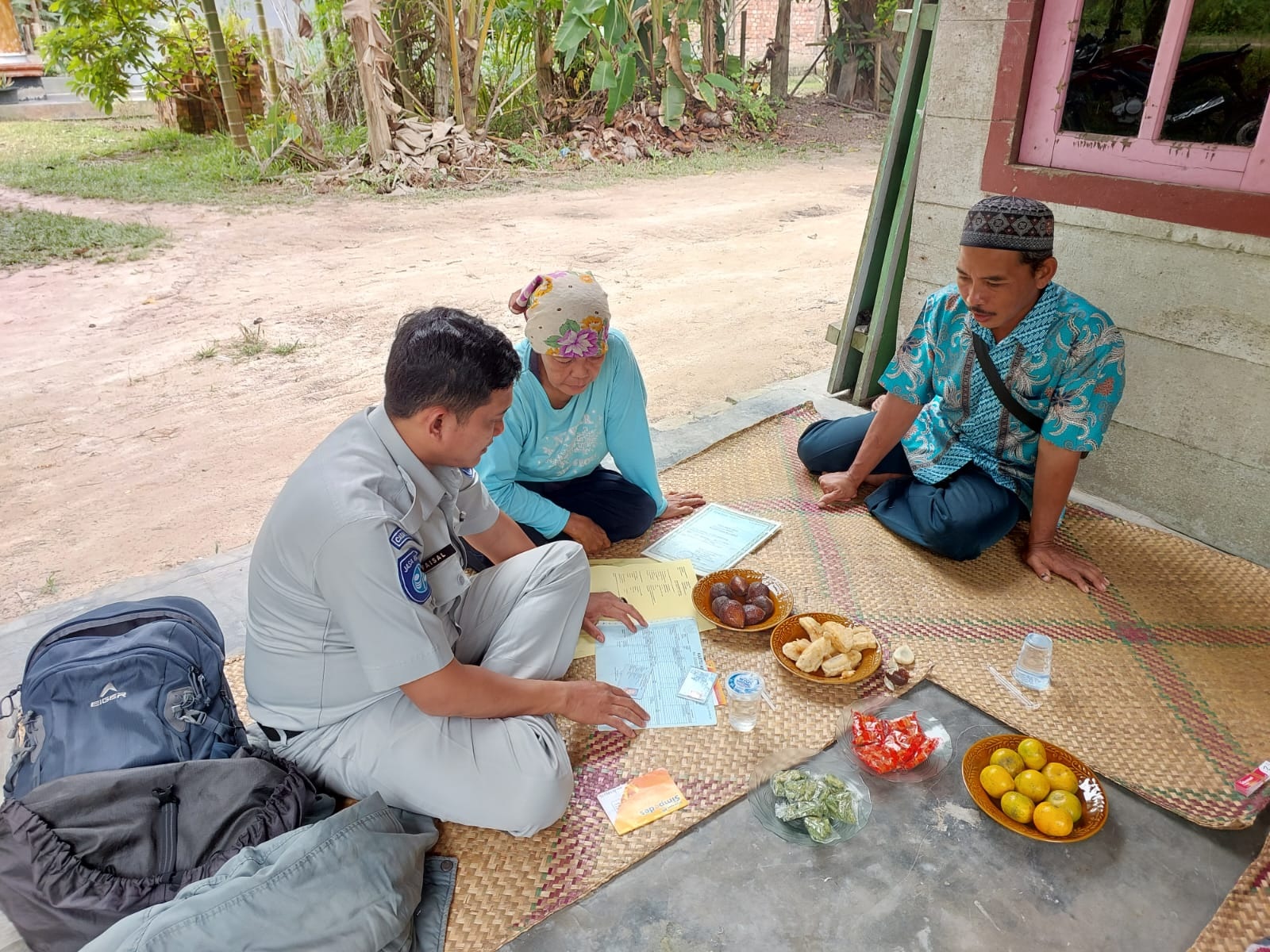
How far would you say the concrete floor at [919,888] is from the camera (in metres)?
1.52

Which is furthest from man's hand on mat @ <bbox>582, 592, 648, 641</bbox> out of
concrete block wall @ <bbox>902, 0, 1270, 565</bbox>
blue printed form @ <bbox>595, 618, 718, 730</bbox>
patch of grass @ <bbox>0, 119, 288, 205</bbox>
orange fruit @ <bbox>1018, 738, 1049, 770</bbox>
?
patch of grass @ <bbox>0, 119, 288, 205</bbox>

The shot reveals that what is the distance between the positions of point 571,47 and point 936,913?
932 cm

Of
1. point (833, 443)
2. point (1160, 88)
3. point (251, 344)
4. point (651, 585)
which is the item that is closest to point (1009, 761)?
point (651, 585)

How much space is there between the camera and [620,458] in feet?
8.95

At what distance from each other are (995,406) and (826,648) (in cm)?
108

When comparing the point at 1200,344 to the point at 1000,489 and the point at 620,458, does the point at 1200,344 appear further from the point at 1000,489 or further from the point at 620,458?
the point at 620,458

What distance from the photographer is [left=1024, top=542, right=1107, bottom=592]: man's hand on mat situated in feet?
8.39

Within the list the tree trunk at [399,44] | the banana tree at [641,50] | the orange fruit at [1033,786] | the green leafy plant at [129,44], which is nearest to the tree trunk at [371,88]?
the tree trunk at [399,44]

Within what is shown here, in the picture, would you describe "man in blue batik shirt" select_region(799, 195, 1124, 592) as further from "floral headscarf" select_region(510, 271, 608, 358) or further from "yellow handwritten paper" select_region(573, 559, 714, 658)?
"floral headscarf" select_region(510, 271, 608, 358)

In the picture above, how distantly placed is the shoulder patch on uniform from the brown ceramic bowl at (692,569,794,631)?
0.98 meters

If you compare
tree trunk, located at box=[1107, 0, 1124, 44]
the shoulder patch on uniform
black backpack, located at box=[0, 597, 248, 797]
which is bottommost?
black backpack, located at box=[0, 597, 248, 797]

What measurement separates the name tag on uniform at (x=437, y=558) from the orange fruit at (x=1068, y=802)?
1368 mm

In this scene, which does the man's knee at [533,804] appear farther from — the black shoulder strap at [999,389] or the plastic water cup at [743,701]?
the black shoulder strap at [999,389]

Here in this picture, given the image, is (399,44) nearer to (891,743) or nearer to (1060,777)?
(891,743)
